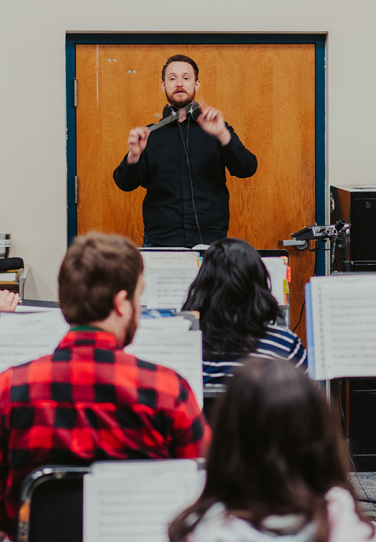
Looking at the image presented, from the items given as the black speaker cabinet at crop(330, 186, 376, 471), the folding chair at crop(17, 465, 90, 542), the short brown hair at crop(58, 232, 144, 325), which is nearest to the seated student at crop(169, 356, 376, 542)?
the folding chair at crop(17, 465, 90, 542)

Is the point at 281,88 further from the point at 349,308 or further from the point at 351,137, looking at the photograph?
the point at 349,308

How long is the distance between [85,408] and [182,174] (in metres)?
2.83

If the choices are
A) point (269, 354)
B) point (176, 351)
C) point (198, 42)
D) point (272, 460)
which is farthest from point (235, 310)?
point (198, 42)

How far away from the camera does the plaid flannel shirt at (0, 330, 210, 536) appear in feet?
5.12

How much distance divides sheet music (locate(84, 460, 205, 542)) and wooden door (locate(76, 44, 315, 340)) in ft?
11.7

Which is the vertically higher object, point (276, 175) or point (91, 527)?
point (276, 175)

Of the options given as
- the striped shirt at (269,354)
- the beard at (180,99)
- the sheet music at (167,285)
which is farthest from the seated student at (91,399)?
the beard at (180,99)

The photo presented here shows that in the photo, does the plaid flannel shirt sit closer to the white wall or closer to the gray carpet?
the gray carpet

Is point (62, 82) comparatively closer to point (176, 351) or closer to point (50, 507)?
point (176, 351)

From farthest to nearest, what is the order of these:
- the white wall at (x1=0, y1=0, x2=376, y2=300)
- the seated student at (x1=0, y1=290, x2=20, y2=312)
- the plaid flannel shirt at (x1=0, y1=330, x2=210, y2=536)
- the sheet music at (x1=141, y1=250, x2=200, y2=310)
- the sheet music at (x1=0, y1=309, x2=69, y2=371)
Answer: the white wall at (x1=0, y1=0, x2=376, y2=300)
the sheet music at (x1=141, y1=250, x2=200, y2=310)
the seated student at (x1=0, y1=290, x2=20, y2=312)
the sheet music at (x1=0, y1=309, x2=69, y2=371)
the plaid flannel shirt at (x1=0, y1=330, x2=210, y2=536)

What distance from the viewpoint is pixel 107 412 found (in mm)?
1567

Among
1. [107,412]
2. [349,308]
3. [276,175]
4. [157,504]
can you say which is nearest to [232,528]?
[157,504]

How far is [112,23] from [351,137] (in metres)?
1.59

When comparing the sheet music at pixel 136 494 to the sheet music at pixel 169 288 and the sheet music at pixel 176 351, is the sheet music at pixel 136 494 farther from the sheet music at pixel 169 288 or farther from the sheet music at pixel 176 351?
the sheet music at pixel 169 288
